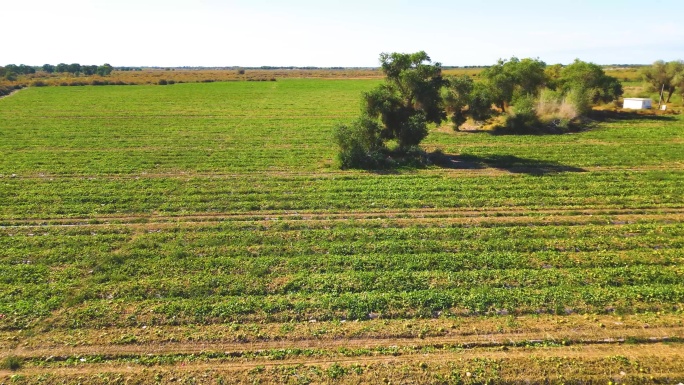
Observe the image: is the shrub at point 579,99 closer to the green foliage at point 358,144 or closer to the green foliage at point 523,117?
the green foliage at point 523,117

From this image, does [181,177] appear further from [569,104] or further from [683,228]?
[569,104]

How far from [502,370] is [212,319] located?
24.6 ft

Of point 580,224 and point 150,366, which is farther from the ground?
point 580,224

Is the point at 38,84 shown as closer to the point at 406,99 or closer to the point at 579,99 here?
the point at 406,99

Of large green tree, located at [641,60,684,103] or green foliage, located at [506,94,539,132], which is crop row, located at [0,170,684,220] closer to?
green foliage, located at [506,94,539,132]

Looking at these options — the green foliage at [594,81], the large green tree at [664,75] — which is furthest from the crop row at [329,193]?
the large green tree at [664,75]

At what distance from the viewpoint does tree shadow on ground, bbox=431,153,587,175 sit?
2500 centimetres

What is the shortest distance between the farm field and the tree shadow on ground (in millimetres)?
227

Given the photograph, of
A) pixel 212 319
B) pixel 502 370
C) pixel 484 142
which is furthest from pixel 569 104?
pixel 212 319

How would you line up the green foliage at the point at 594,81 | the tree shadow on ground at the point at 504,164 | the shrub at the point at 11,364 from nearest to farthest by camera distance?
the shrub at the point at 11,364, the tree shadow on ground at the point at 504,164, the green foliage at the point at 594,81

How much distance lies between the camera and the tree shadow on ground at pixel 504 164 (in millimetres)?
25000

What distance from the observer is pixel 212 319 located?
11.4 meters

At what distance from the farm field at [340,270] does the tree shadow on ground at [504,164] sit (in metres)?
0.23

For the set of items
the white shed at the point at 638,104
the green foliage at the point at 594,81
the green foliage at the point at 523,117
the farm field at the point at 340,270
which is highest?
the green foliage at the point at 594,81
